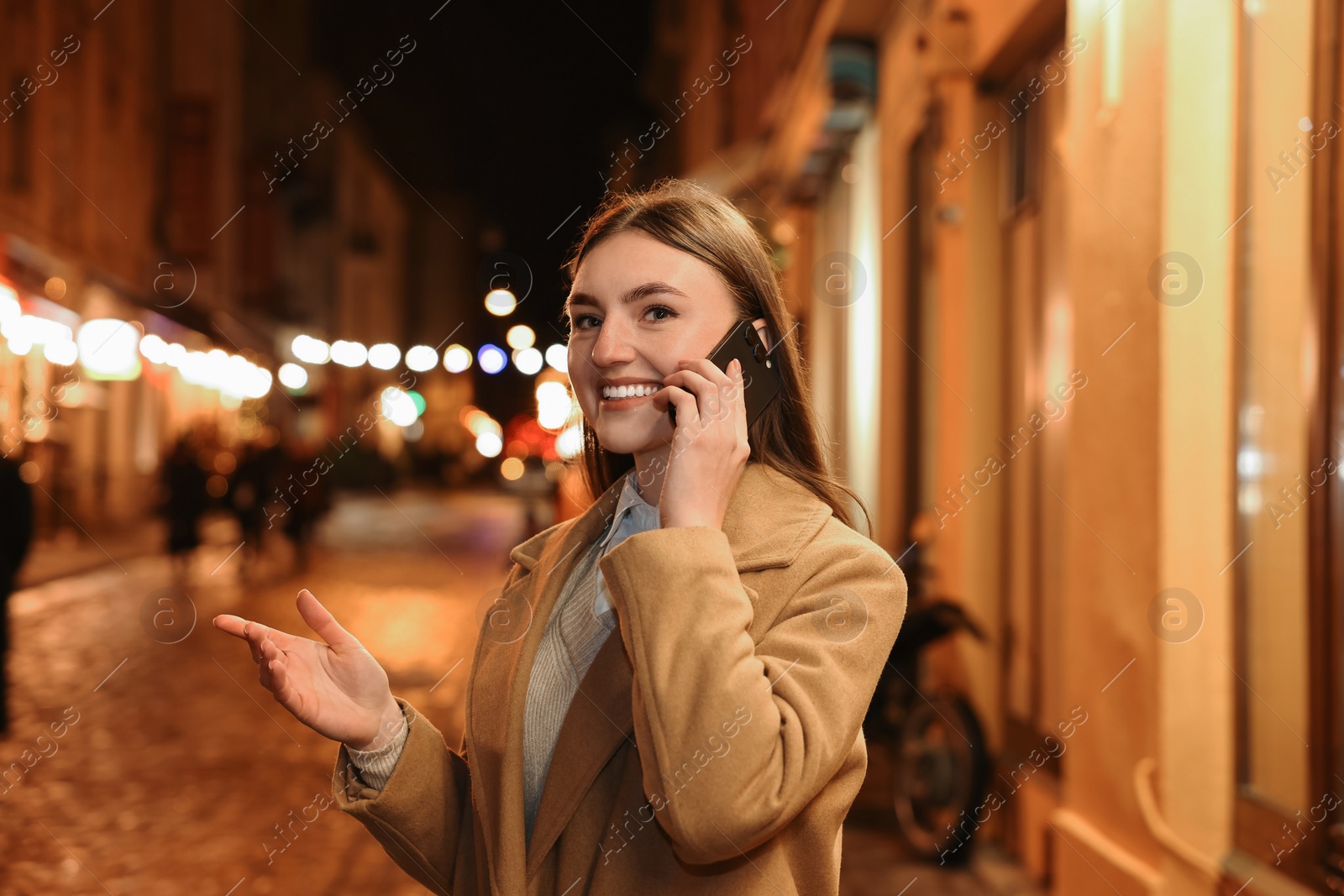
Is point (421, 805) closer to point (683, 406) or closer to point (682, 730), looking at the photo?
point (682, 730)

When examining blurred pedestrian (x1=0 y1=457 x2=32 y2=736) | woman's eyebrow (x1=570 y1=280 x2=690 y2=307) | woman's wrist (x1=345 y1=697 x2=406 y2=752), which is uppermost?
blurred pedestrian (x1=0 y1=457 x2=32 y2=736)

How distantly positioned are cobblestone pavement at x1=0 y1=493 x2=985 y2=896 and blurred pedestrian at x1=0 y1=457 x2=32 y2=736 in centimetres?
61

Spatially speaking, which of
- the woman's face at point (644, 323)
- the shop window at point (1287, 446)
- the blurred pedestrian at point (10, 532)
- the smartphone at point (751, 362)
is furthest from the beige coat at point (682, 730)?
the blurred pedestrian at point (10, 532)

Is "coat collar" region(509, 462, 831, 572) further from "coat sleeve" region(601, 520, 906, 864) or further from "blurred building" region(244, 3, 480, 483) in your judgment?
"blurred building" region(244, 3, 480, 483)

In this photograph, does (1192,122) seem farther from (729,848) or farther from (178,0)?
(178,0)

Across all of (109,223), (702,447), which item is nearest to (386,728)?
(702,447)

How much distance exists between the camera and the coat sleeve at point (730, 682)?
137 centimetres

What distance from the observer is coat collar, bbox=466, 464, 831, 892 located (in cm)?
165

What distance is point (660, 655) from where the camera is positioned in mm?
1417

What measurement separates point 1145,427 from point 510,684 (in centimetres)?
292

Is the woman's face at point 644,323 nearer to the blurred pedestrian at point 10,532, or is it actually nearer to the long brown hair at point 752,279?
the long brown hair at point 752,279

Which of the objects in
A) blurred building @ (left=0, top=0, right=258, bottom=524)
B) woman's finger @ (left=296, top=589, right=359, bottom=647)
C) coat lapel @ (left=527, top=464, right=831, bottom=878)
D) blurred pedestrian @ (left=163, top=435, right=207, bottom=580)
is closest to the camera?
coat lapel @ (left=527, top=464, right=831, bottom=878)

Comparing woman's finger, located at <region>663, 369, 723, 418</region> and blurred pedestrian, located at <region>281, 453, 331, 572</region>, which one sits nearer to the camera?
woman's finger, located at <region>663, 369, 723, 418</region>

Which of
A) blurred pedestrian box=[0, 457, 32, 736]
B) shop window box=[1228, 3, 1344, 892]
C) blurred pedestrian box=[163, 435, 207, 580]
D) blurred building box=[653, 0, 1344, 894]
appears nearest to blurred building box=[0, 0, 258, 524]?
blurred pedestrian box=[163, 435, 207, 580]
